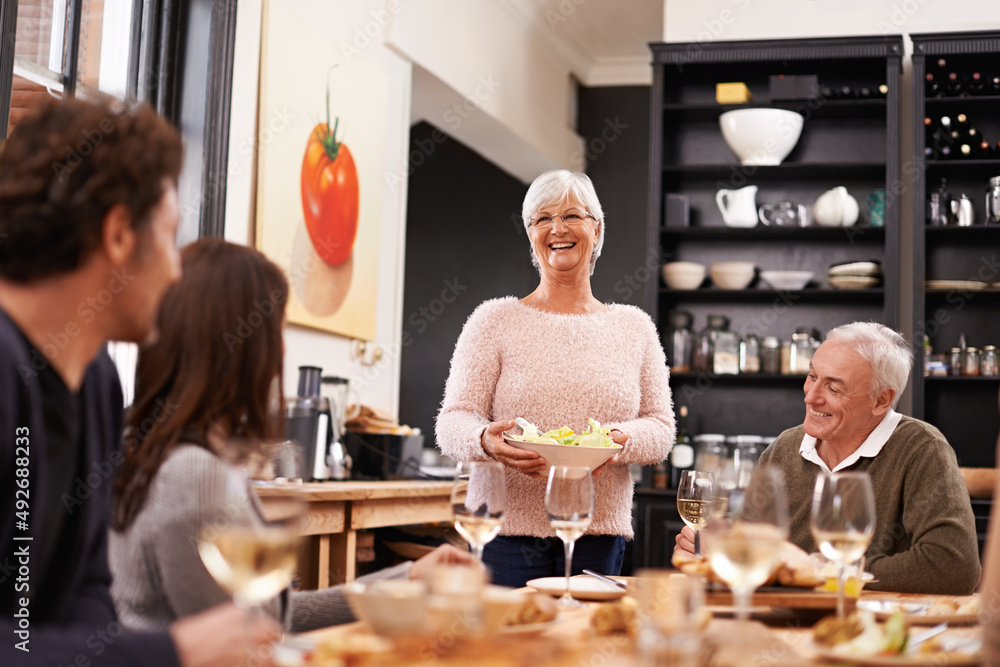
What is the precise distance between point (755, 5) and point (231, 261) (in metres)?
4.24

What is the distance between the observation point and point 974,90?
4469 mm

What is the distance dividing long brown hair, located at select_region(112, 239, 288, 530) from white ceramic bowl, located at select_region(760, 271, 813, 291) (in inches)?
144

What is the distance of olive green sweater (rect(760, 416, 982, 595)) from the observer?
6.04 feet

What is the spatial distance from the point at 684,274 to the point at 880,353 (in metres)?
2.43

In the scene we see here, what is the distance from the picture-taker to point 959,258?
4.54 m

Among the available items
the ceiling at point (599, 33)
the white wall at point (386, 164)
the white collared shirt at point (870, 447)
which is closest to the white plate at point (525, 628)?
the white collared shirt at point (870, 447)

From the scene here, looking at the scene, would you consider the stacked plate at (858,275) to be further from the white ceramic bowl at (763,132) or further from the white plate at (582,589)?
the white plate at (582,589)

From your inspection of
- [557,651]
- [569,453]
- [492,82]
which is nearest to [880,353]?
[569,453]

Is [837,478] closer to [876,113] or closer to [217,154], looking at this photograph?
[217,154]

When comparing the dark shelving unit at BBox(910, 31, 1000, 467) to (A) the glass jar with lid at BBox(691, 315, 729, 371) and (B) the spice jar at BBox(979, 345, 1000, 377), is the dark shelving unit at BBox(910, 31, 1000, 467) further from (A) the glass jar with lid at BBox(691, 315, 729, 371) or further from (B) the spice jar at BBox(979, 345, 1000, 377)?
(A) the glass jar with lid at BBox(691, 315, 729, 371)

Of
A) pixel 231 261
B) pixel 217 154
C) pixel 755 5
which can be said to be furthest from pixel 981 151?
pixel 231 261

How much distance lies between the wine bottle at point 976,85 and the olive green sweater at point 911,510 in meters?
A: 2.84

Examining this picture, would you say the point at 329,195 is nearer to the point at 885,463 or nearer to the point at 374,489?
the point at 374,489

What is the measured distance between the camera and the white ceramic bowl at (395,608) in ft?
3.11
